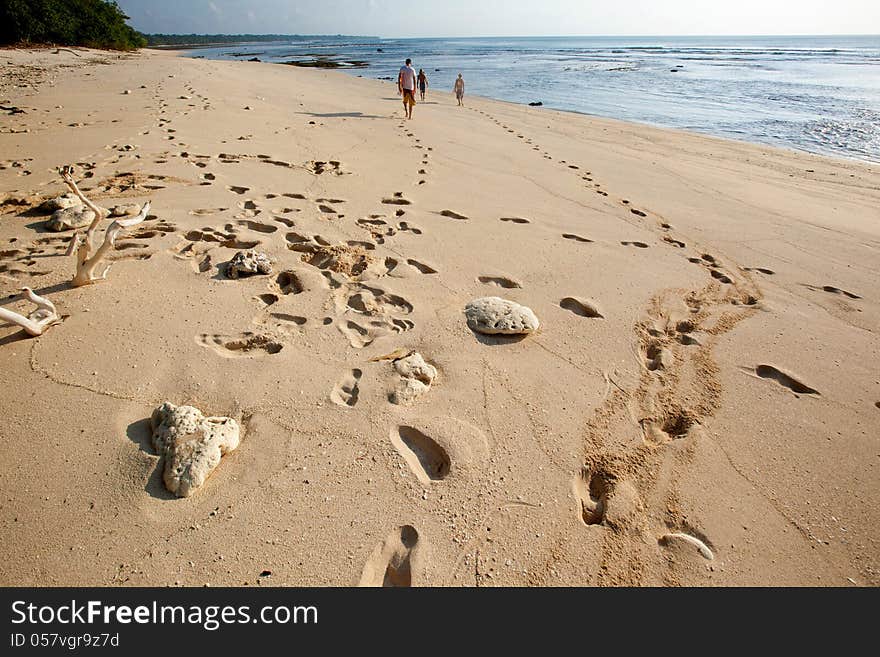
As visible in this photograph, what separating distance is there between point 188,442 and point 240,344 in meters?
0.76

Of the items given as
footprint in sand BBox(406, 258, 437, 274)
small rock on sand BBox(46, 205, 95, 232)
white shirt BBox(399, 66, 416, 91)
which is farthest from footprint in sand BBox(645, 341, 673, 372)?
white shirt BBox(399, 66, 416, 91)

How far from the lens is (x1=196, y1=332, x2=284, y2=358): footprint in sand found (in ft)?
7.58

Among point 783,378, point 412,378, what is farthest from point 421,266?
point 783,378

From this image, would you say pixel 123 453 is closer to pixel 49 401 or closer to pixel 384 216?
pixel 49 401

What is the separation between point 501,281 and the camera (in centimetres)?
322

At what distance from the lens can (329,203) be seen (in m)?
4.25

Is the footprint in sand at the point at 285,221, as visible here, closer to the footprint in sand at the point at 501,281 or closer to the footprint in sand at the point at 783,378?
the footprint in sand at the point at 501,281

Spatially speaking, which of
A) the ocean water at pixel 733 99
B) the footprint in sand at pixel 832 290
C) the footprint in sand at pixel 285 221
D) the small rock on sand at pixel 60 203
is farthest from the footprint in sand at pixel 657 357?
the ocean water at pixel 733 99

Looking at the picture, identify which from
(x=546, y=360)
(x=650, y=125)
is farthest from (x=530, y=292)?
(x=650, y=125)

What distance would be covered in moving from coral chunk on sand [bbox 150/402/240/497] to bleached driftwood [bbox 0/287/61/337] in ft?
2.91

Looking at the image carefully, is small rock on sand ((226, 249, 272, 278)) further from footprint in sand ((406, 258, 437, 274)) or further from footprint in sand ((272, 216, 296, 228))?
footprint in sand ((406, 258, 437, 274))

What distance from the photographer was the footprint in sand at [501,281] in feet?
10.4

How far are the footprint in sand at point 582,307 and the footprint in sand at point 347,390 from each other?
146 cm

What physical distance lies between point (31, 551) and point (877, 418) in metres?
3.50
